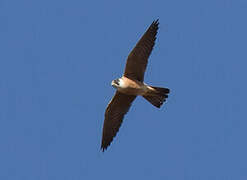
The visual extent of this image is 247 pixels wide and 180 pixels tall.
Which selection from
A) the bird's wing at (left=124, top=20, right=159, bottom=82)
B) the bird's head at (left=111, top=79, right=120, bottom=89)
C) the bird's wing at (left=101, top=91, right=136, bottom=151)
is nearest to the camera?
the bird's wing at (left=124, top=20, right=159, bottom=82)

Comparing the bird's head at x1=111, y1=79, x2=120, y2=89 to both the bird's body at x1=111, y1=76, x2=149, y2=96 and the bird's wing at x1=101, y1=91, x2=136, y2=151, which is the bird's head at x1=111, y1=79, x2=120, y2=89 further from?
the bird's wing at x1=101, y1=91, x2=136, y2=151

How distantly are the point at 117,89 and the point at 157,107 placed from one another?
1.09 m

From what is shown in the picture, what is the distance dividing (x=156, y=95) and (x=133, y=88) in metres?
0.64

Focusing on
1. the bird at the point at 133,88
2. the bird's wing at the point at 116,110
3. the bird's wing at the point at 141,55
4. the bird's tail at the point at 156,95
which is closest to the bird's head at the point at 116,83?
the bird at the point at 133,88

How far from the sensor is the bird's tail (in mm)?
15016

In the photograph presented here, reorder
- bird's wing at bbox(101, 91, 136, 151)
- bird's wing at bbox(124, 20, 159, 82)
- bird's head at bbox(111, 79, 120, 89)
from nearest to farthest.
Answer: bird's wing at bbox(124, 20, 159, 82) < bird's head at bbox(111, 79, 120, 89) < bird's wing at bbox(101, 91, 136, 151)

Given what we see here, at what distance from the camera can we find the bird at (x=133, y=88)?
14.9 m

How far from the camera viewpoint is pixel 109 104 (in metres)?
15.4

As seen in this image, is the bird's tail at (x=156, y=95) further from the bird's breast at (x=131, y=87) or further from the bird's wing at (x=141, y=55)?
the bird's wing at (x=141, y=55)

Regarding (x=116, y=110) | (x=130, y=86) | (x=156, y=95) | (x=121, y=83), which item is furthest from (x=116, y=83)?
(x=156, y=95)

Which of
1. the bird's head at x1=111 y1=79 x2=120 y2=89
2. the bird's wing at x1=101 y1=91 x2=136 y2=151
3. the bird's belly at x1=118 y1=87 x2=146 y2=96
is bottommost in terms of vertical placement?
the bird's wing at x1=101 y1=91 x2=136 y2=151

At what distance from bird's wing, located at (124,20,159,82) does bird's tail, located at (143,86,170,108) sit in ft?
1.28

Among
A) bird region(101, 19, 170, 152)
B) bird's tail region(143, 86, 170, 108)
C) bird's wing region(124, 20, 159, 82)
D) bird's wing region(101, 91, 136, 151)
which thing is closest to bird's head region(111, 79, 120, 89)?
bird region(101, 19, 170, 152)

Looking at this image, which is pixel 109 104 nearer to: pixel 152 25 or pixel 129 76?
pixel 129 76
